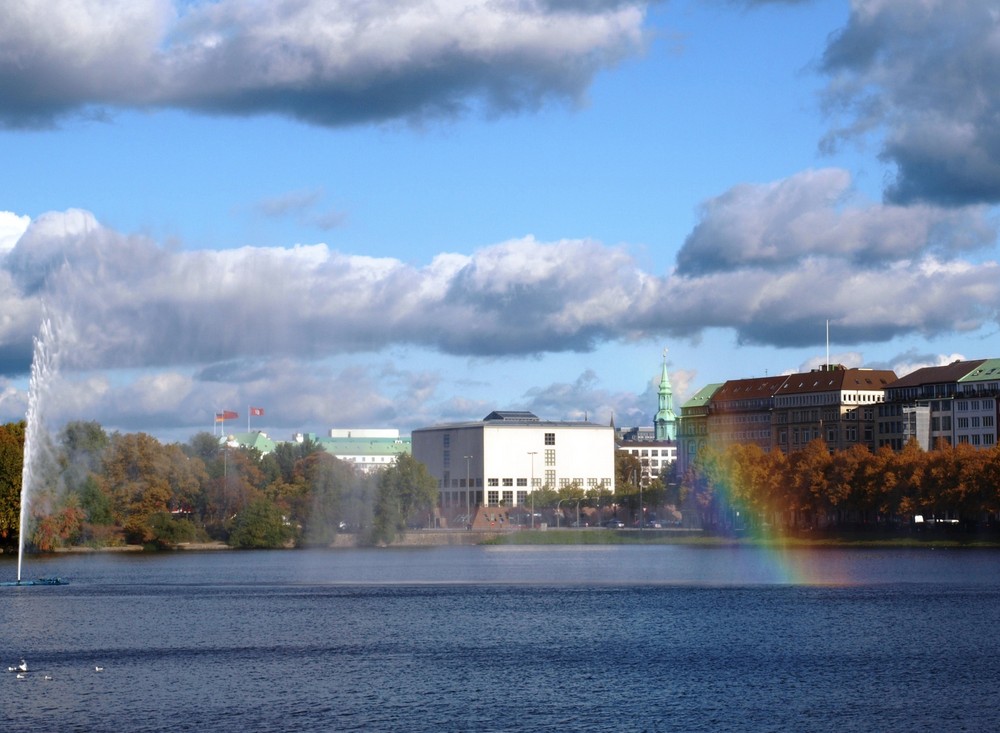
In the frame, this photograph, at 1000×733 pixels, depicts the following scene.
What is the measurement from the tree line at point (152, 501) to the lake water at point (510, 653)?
1526 inches

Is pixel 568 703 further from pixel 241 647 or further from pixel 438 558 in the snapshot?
pixel 438 558

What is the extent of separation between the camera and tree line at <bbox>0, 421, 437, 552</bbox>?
502ft

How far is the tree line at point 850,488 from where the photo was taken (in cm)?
15188

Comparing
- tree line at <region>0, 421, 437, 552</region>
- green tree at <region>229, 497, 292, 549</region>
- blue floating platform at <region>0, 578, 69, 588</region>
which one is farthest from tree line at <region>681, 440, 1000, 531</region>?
blue floating platform at <region>0, 578, 69, 588</region>

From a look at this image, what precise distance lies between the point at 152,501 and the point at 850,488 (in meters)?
81.5

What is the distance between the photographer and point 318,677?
55.1 metres

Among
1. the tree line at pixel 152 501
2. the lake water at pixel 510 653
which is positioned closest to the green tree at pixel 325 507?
the tree line at pixel 152 501

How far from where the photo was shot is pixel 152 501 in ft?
575

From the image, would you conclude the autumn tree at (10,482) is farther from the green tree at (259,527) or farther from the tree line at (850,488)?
the tree line at (850,488)

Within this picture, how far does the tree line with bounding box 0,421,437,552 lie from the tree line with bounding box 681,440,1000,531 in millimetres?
45804

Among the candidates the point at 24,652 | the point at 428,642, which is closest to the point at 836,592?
the point at 428,642

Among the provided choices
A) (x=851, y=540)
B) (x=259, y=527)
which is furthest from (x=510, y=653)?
(x=259, y=527)

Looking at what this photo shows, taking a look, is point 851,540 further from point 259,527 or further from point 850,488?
point 259,527

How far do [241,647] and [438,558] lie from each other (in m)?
102
